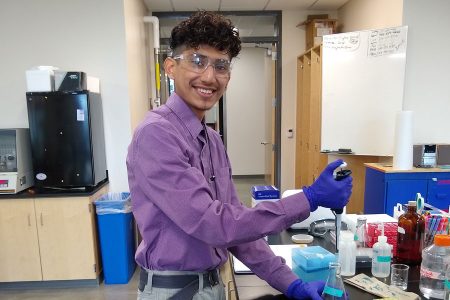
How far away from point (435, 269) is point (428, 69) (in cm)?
267

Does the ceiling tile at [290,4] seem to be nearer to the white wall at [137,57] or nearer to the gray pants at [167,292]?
the white wall at [137,57]

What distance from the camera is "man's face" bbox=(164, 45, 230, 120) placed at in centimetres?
110

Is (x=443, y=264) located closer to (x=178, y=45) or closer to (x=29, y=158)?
(x=178, y=45)

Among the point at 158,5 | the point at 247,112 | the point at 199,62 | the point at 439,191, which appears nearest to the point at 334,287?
the point at 199,62

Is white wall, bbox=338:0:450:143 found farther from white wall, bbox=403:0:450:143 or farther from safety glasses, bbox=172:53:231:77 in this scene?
safety glasses, bbox=172:53:231:77

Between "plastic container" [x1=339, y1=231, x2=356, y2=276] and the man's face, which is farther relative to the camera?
"plastic container" [x1=339, y1=231, x2=356, y2=276]

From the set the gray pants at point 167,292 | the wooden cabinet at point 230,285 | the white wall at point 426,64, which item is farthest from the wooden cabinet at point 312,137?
the gray pants at point 167,292

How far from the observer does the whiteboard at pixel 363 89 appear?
10.1 ft

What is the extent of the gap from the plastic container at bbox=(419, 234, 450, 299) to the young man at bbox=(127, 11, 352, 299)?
0.37 m

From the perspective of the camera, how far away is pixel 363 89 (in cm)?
328

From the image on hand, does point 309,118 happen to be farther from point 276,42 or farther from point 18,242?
point 18,242

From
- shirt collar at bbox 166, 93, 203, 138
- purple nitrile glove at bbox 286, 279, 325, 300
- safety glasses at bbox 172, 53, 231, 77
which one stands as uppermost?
safety glasses at bbox 172, 53, 231, 77

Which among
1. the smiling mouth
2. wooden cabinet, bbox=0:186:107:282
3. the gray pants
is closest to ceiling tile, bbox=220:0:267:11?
wooden cabinet, bbox=0:186:107:282

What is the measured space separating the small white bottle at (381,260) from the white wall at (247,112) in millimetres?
5373
